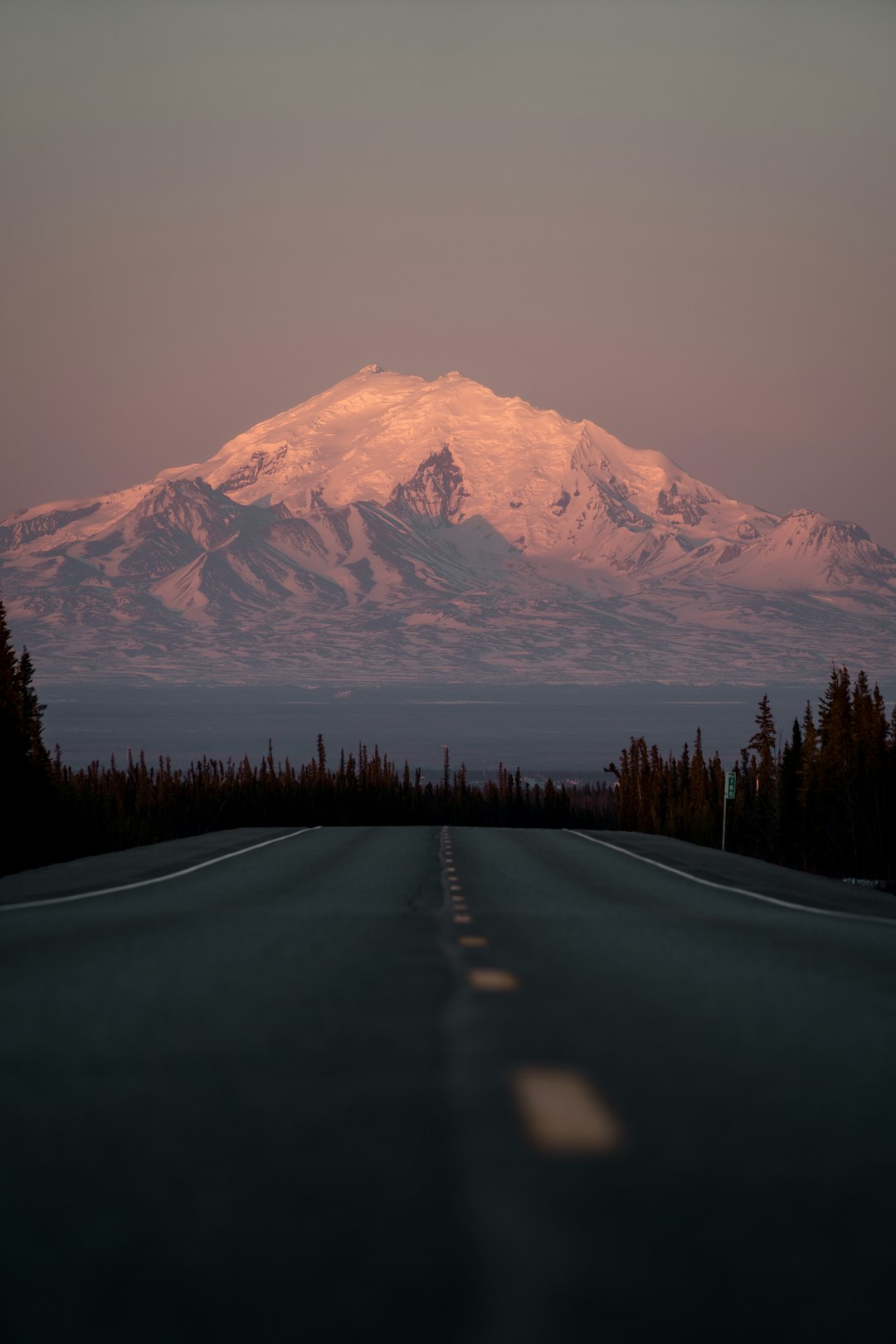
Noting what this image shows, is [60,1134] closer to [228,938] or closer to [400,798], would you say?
[228,938]

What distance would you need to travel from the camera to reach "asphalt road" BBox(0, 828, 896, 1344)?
3.97 metres

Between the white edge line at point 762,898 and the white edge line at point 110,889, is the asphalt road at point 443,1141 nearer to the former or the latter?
the white edge line at point 110,889

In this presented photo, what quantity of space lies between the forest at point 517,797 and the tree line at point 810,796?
0.50 ft

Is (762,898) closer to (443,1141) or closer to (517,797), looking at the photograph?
(443,1141)

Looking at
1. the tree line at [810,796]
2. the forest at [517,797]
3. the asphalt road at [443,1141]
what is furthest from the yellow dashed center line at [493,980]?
the tree line at [810,796]

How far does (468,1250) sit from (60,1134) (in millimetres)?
1925

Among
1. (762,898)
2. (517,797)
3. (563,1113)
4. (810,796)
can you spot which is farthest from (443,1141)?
(517,797)

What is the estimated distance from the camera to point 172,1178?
5.00 m

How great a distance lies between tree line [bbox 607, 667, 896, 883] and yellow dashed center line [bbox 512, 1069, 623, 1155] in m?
74.3

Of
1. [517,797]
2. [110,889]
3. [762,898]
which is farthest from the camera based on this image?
[517,797]

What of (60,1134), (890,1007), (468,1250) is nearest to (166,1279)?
(468,1250)

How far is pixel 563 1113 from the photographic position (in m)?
5.94

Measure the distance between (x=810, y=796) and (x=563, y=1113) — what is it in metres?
109

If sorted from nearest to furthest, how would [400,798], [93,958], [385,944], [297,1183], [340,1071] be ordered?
[297,1183]
[340,1071]
[93,958]
[385,944]
[400,798]
